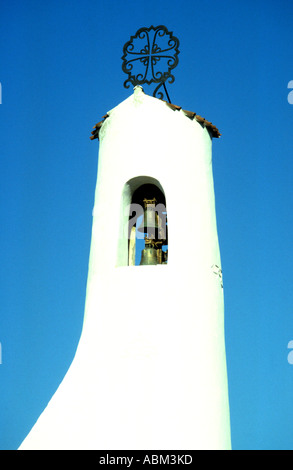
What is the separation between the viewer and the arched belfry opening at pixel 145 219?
11414 millimetres

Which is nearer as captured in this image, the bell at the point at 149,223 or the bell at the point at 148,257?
the bell at the point at 148,257

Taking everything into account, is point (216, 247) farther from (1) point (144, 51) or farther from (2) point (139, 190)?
(1) point (144, 51)

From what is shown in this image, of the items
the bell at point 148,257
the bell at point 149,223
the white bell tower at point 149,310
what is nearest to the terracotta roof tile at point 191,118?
the white bell tower at point 149,310

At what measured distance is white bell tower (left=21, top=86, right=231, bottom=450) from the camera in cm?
956

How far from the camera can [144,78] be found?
12344mm

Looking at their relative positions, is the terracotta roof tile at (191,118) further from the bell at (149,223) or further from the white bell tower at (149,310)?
the bell at (149,223)

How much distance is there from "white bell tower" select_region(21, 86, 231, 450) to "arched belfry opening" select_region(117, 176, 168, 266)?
0.03 metres

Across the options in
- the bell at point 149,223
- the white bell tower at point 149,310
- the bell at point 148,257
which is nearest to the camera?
the white bell tower at point 149,310

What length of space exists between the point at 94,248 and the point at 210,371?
9.63 feet

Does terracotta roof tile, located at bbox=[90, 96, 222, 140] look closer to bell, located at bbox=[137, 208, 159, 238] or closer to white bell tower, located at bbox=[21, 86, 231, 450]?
white bell tower, located at bbox=[21, 86, 231, 450]

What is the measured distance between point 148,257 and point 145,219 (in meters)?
0.80

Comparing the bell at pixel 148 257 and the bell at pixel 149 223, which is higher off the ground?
the bell at pixel 149 223

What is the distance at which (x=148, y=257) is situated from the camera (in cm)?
1151

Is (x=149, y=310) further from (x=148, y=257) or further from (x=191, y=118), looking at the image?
(x=191, y=118)
